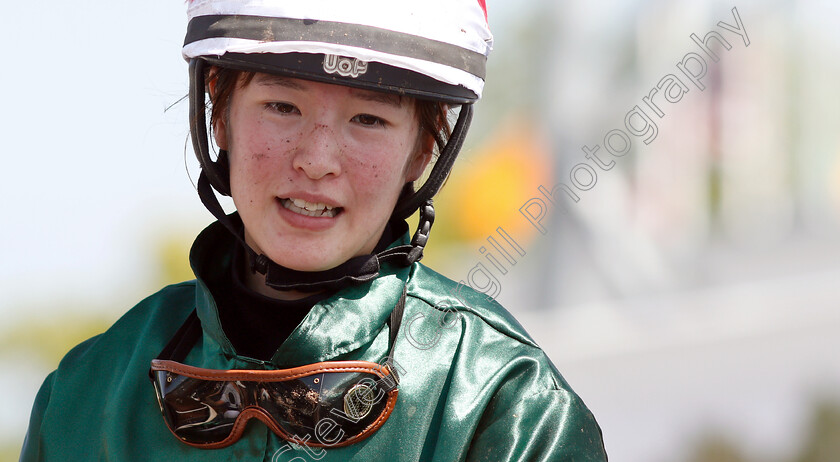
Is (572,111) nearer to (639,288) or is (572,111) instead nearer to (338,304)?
(639,288)

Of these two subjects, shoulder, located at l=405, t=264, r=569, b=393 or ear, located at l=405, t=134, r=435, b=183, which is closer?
shoulder, located at l=405, t=264, r=569, b=393

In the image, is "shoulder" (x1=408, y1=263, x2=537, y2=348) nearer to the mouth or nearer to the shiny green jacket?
the shiny green jacket

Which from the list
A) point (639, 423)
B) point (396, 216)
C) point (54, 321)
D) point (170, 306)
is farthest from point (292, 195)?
point (639, 423)

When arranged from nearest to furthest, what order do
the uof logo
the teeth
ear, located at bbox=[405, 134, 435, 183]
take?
1. the uof logo
2. the teeth
3. ear, located at bbox=[405, 134, 435, 183]

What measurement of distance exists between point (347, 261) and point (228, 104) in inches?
17.6

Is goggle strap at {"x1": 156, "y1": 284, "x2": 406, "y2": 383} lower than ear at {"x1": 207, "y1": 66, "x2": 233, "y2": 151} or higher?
lower

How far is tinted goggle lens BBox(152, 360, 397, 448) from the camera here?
2.07m

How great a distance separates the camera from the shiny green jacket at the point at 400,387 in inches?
82.2

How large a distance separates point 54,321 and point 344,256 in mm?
6479

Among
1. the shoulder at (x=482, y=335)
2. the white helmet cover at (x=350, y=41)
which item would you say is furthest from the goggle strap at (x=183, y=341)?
the white helmet cover at (x=350, y=41)

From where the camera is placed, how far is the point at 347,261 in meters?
2.26

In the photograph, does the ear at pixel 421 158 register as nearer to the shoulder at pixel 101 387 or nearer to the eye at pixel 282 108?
the eye at pixel 282 108

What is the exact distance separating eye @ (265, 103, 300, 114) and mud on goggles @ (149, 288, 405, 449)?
0.53 m

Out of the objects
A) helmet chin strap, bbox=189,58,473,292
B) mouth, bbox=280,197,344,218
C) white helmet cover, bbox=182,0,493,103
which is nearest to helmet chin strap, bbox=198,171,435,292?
helmet chin strap, bbox=189,58,473,292
